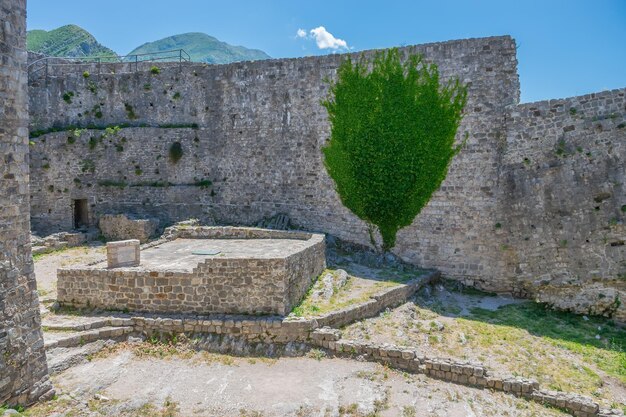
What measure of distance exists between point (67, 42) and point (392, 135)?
211 feet

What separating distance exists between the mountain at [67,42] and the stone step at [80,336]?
61259 millimetres

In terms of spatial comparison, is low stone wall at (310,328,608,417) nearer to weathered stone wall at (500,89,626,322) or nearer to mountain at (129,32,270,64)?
weathered stone wall at (500,89,626,322)

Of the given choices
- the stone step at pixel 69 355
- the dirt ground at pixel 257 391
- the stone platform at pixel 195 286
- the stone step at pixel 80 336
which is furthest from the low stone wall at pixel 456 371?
the stone step at pixel 69 355

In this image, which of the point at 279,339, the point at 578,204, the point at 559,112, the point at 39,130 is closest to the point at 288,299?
the point at 279,339

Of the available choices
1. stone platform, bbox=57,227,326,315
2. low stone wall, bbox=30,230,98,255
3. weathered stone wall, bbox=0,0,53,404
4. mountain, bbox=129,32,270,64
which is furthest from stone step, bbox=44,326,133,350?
mountain, bbox=129,32,270,64

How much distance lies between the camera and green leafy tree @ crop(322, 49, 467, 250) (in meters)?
16.2

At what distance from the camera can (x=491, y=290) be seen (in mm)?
15711

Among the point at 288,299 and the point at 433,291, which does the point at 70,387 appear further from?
the point at 433,291

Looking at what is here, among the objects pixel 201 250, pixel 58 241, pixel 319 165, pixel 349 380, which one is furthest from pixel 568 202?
pixel 58 241

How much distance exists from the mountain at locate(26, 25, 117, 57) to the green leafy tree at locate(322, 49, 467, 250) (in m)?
55.6

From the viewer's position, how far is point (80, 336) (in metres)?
9.48

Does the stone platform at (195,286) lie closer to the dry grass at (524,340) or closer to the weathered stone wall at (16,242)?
the dry grass at (524,340)

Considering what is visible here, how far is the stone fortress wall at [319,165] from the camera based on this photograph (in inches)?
556

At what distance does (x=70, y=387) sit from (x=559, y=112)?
15202 millimetres
